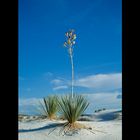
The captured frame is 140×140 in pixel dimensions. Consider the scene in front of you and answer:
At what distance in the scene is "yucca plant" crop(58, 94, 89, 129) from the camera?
5531 mm

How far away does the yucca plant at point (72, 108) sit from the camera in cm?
553

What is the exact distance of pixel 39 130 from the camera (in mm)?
5680

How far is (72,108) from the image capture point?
18.3 ft
